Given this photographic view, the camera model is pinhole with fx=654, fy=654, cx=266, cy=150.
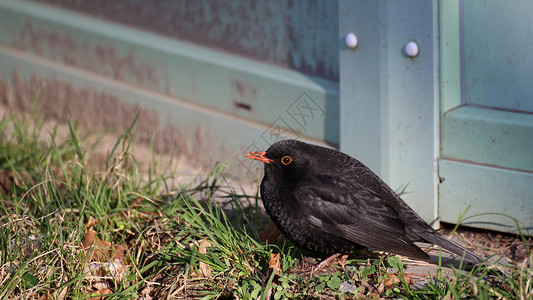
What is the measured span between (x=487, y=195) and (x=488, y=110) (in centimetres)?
50

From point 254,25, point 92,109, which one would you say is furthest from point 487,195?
point 92,109

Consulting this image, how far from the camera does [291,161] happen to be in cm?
357

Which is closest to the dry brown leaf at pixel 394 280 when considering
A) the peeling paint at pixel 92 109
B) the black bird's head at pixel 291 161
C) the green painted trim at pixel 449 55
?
the black bird's head at pixel 291 161

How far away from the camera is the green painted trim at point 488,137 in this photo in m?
3.66

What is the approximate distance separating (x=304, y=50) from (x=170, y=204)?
4.88 feet

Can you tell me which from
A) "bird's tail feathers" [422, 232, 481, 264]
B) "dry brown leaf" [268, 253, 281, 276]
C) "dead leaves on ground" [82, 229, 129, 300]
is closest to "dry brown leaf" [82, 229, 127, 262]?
"dead leaves on ground" [82, 229, 129, 300]

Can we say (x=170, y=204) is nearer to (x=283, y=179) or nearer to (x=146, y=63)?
(x=283, y=179)

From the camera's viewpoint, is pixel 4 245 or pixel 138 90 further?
pixel 138 90

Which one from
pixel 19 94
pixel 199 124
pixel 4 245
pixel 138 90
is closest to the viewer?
pixel 4 245

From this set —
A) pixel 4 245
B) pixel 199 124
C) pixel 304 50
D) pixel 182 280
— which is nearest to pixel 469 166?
pixel 304 50

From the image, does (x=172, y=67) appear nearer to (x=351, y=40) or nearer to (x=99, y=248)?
(x=351, y=40)

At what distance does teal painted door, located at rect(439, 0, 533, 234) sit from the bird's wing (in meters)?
0.68

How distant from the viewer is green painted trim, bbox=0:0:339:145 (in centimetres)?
459

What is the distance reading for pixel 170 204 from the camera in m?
3.93
